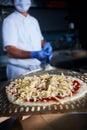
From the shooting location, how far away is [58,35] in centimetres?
204

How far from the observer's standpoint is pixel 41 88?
3.04 feet

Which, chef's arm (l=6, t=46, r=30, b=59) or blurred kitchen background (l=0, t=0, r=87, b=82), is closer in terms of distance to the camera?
chef's arm (l=6, t=46, r=30, b=59)

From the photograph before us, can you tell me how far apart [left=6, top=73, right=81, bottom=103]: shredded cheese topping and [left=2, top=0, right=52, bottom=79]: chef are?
1.92 ft

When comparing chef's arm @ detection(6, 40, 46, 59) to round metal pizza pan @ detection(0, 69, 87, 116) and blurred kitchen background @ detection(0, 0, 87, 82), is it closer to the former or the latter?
blurred kitchen background @ detection(0, 0, 87, 82)

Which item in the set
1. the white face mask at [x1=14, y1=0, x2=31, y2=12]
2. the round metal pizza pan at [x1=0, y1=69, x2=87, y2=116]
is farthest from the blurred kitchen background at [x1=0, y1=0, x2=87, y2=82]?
the round metal pizza pan at [x1=0, y1=69, x2=87, y2=116]

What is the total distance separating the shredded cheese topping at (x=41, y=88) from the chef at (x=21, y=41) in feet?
1.92

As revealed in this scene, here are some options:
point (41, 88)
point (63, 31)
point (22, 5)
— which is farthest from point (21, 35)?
point (41, 88)

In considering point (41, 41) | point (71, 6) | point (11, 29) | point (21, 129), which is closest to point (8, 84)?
point (21, 129)

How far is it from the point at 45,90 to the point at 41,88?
0.10 ft

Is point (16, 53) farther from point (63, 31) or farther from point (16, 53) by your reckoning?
point (63, 31)

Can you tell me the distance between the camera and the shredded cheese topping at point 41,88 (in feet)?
2.84

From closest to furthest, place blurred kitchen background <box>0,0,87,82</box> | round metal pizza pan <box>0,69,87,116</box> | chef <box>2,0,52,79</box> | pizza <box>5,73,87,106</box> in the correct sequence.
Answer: round metal pizza pan <box>0,69,87,116</box> < pizza <box>5,73,87,106</box> < chef <box>2,0,52,79</box> < blurred kitchen background <box>0,0,87,82</box>

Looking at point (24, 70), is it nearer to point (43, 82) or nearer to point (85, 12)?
point (43, 82)

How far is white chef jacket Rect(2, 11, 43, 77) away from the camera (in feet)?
5.42
